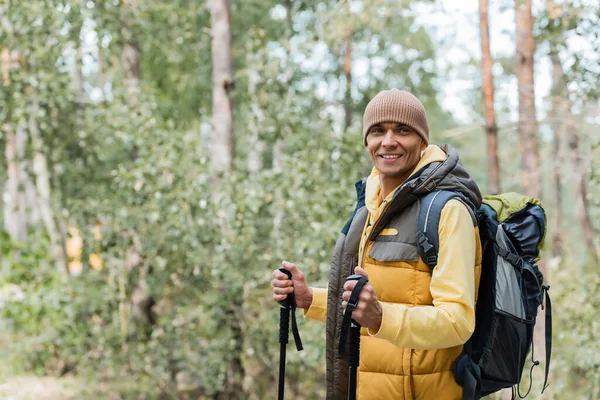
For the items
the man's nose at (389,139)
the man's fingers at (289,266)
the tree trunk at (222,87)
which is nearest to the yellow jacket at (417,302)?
the man's nose at (389,139)

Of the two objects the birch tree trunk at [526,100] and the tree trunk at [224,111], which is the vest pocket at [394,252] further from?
the birch tree trunk at [526,100]

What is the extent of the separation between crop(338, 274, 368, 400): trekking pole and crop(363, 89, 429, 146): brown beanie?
0.60m

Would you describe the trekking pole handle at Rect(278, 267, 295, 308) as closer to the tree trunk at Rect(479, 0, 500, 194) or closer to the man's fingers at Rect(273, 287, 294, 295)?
the man's fingers at Rect(273, 287, 294, 295)

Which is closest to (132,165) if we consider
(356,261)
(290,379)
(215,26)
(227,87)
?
(227,87)

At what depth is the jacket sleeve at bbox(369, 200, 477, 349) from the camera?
1.89 m

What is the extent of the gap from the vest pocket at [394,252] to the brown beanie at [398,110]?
1.33 ft

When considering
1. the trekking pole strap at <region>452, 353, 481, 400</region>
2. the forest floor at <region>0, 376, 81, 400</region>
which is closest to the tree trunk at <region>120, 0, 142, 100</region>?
the forest floor at <region>0, 376, 81, 400</region>

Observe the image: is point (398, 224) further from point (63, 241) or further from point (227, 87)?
point (63, 241)

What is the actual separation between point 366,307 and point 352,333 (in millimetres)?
202

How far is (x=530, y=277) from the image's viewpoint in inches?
87.4

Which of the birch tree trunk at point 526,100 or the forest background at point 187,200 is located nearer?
the forest background at point 187,200

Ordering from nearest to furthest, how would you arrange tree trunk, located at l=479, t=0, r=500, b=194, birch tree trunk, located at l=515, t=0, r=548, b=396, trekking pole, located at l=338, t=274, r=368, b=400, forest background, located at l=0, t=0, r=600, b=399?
trekking pole, located at l=338, t=274, r=368, b=400
forest background, located at l=0, t=0, r=600, b=399
birch tree trunk, located at l=515, t=0, r=548, b=396
tree trunk, located at l=479, t=0, r=500, b=194

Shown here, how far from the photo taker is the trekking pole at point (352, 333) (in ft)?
6.13

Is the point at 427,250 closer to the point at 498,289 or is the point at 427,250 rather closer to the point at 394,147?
the point at 498,289
